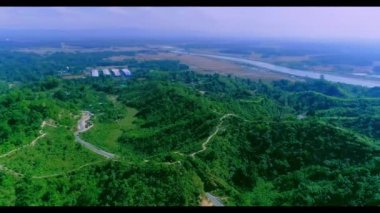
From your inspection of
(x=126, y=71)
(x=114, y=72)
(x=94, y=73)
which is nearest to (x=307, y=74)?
(x=126, y=71)

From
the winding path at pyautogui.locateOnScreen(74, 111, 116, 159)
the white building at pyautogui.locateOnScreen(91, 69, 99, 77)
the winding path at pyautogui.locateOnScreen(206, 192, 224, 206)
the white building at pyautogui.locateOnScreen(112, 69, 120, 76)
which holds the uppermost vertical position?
the winding path at pyautogui.locateOnScreen(206, 192, 224, 206)

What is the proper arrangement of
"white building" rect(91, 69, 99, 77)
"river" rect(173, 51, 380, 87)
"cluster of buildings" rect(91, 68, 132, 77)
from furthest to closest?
"cluster of buildings" rect(91, 68, 132, 77) → "white building" rect(91, 69, 99, 77) → "river" rect(173, 51, 380, 87)

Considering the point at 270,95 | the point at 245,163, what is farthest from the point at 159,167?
the point at 270,95

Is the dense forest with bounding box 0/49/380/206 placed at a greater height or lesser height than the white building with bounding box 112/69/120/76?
greater

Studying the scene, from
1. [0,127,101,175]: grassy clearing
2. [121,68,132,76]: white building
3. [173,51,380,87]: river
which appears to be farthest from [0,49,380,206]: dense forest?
[121,68,132,76]: white building

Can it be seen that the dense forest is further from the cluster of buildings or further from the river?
the cluster of buildings

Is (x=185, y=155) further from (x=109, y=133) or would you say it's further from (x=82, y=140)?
(x=109, y=133)

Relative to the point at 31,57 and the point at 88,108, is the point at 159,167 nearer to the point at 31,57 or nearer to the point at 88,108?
the point at 88,108
